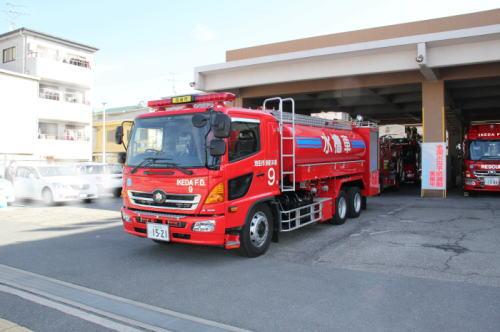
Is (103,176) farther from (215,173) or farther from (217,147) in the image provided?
(217,147)

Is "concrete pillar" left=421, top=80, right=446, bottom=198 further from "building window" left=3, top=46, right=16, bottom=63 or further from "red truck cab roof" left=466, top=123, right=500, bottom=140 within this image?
"building window" left=3, top=46, right=16, bottom=63

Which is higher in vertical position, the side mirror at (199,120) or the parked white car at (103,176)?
the side mirror at (199,120)

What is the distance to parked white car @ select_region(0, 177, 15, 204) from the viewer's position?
15209 mm

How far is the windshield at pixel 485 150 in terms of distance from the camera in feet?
52.3

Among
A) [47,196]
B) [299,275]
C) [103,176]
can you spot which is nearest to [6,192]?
[47,196]

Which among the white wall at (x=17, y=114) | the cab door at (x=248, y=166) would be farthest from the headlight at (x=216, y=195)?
the white wall at (x=17, y=114)

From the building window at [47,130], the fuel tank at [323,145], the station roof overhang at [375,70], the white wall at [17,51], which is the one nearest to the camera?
the fuel tank at [323,145]

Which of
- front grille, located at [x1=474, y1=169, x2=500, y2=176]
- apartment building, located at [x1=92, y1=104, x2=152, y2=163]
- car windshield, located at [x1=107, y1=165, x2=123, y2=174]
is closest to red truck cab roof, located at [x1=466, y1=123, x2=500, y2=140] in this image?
front grille, located at [x1=474, y1=169, x2=500, y2=176]

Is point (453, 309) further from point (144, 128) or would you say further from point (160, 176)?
point (144, 128)

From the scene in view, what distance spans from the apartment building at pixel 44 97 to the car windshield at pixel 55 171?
13.6m

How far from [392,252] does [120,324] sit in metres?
4.85

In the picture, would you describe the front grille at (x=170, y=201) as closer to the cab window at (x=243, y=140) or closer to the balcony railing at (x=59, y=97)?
the cab window at (x=243, y=140)

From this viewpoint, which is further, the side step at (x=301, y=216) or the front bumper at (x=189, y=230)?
the side step at (x=301, y=216)

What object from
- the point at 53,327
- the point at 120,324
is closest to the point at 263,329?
the point at 120,324
